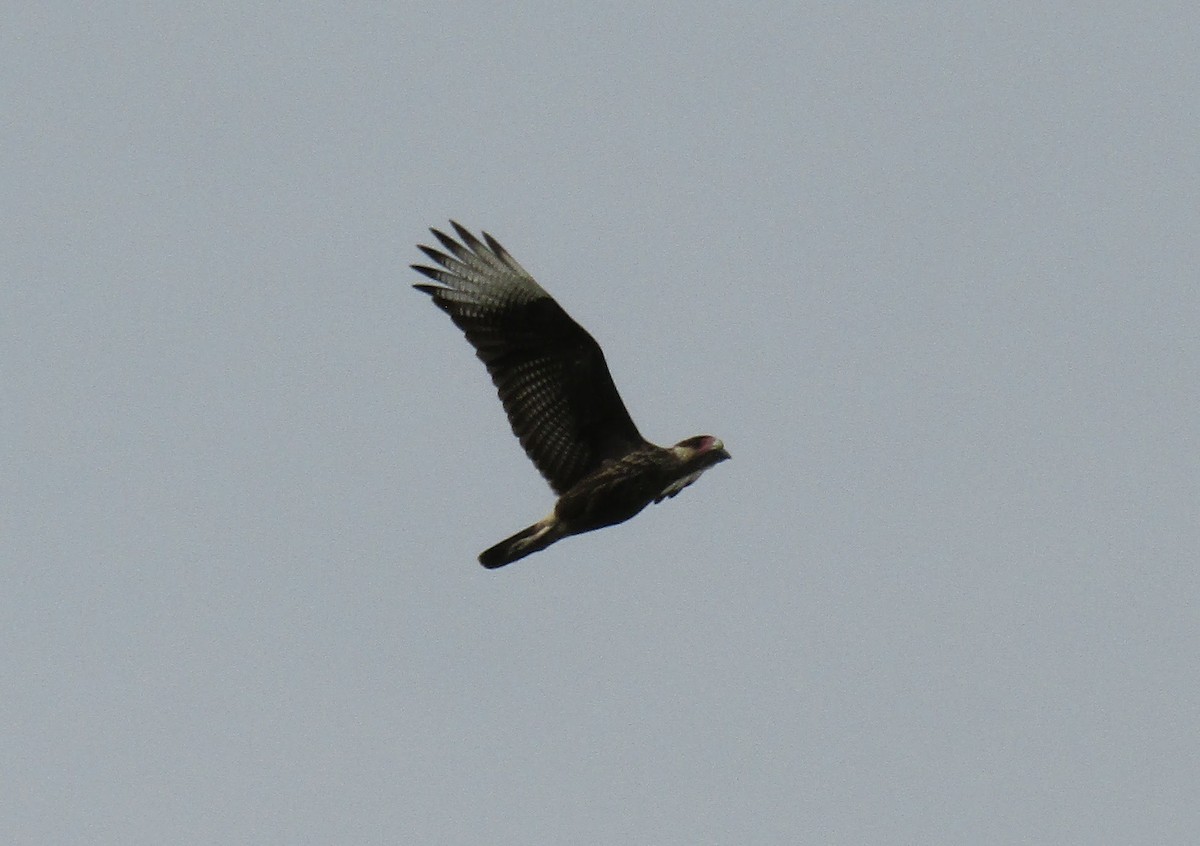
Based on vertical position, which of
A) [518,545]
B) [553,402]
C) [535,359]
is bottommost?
[518,545]

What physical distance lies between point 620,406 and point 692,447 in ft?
2.43

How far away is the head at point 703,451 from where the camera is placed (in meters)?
8.48

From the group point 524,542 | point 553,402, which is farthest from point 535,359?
point 524,542

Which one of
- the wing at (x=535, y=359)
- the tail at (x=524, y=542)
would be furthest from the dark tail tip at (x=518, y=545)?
the wing at (x=535, y=359)

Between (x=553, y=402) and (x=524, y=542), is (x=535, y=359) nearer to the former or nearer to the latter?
(x=553, y=402)

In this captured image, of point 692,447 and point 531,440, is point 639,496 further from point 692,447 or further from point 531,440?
point 531,440

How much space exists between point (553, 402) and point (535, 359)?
36cm

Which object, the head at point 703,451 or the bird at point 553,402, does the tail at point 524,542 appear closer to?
the bird at point 553,402

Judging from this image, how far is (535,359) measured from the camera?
917cm

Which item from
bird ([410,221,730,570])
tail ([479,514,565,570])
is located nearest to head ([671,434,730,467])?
bird ([410,221,730,570])

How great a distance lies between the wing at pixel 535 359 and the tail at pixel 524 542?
0.38 metres

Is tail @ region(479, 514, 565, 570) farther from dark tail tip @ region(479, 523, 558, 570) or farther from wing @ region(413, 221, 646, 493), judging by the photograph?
wing @ region(413, 221, 646, 493)

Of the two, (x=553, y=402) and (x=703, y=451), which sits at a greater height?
(x=553, y=402)

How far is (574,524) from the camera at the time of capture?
8.65 meters
